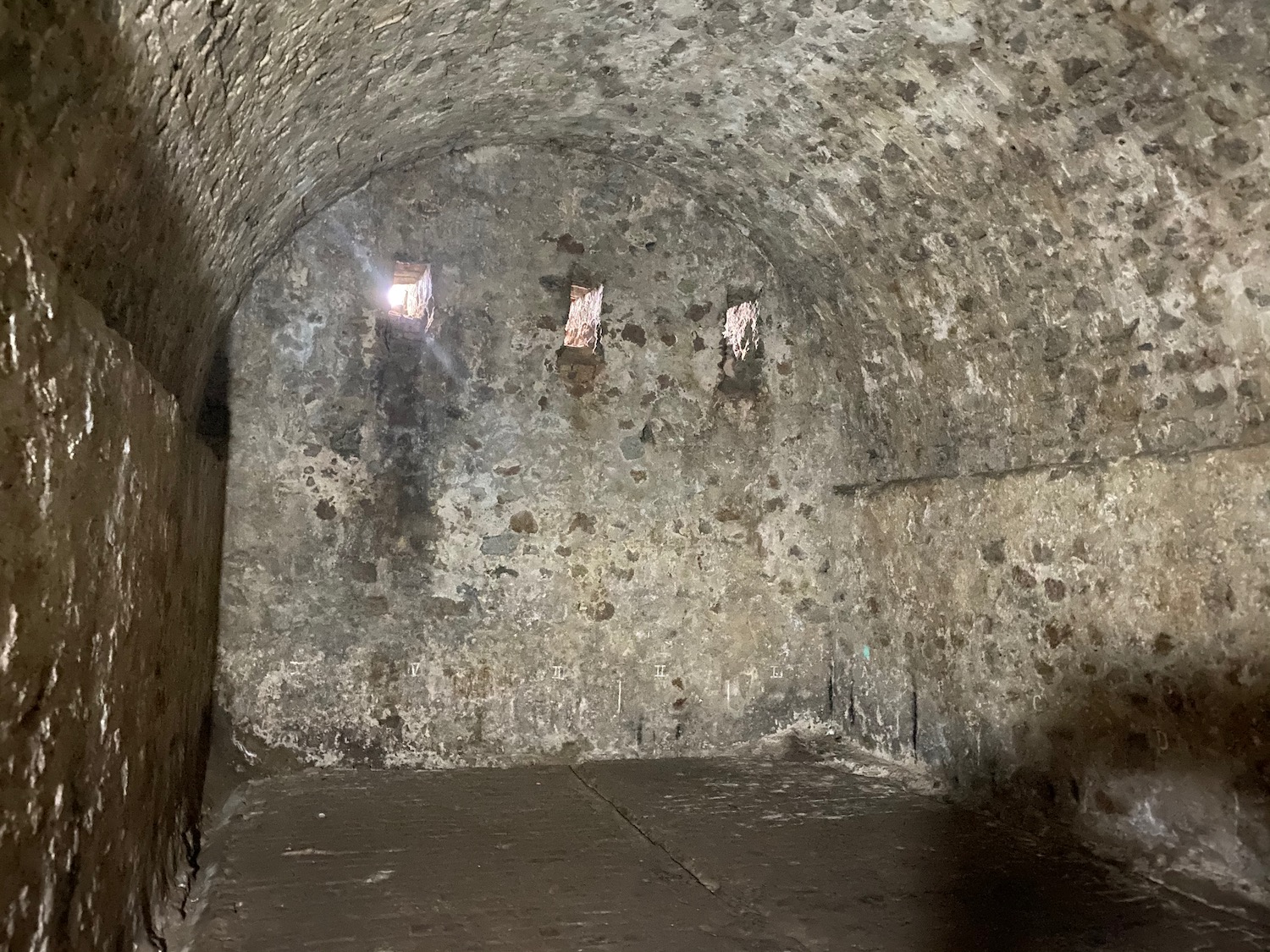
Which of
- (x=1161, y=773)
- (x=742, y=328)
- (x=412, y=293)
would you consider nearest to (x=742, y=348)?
(x=742, y=328)

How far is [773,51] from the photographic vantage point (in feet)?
10.1

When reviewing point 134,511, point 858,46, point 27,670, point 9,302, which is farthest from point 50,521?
point 858,46

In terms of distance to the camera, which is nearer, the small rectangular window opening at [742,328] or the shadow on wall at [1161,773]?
the shadow on wall at [1161,773]

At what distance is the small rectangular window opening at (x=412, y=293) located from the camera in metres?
4.04

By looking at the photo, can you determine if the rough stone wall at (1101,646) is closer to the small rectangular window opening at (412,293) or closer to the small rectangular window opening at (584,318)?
the small rectangular window opening at (584,318)

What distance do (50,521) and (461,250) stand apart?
2.90 meters

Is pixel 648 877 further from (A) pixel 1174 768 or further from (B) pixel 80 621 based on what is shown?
(B) pixel 80 621

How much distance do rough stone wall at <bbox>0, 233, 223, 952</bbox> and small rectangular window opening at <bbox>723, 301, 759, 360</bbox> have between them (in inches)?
105

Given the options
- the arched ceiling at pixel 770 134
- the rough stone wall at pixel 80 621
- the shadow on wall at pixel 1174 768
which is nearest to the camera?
the rough stone wall at pixel 80 621

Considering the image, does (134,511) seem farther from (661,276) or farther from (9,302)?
(661,276)

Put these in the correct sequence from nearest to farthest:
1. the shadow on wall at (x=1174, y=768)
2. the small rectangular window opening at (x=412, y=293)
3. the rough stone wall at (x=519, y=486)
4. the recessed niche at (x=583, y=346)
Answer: the shadow on wall at (x=1174, y=768), the rough stone wall at (x=519, y=486), the small rectangular window opening at (x=412, y=293), the recessed niche at (x=583, y=346)

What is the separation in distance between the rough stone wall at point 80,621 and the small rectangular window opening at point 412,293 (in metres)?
1.72

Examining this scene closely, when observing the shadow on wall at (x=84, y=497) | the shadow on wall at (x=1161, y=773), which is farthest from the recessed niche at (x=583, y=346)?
the shadow on wall at (x=1161, y=773)

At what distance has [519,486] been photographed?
4.07 m
